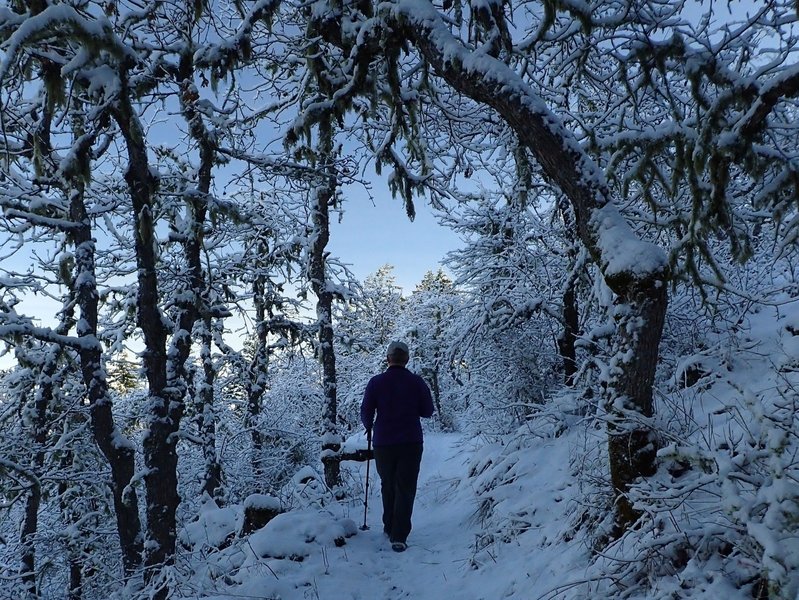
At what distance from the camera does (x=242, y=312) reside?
24.6 feet

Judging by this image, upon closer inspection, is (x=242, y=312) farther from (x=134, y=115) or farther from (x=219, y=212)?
(x=134, y=115)

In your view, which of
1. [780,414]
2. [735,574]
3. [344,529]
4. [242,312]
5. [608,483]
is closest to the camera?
[735,574]

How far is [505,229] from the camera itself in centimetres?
1131

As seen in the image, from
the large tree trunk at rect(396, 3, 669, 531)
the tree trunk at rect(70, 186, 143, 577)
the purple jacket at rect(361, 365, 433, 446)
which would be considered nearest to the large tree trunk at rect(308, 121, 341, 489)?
the tree trunk at rect(70, 186, 143, 577)

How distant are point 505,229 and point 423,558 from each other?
25.1 ft

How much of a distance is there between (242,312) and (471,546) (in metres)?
4.53

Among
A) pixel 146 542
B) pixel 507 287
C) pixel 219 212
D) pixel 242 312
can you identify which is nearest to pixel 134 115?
pixel 219 212

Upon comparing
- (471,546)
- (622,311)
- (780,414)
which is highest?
(622,311)

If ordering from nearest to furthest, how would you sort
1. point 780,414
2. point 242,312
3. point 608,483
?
point 780,414, point 608,483, point 242,312

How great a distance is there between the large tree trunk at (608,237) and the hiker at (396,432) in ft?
8.69

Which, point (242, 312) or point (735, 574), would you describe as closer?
point (735, 574)

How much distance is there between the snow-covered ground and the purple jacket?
1.14 m

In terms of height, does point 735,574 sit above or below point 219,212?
below

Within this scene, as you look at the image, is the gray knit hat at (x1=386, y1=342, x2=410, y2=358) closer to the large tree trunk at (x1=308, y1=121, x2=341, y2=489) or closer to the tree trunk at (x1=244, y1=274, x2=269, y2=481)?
the large tree trunk at (x1=308, y1=121, x2=341, y2=489)
